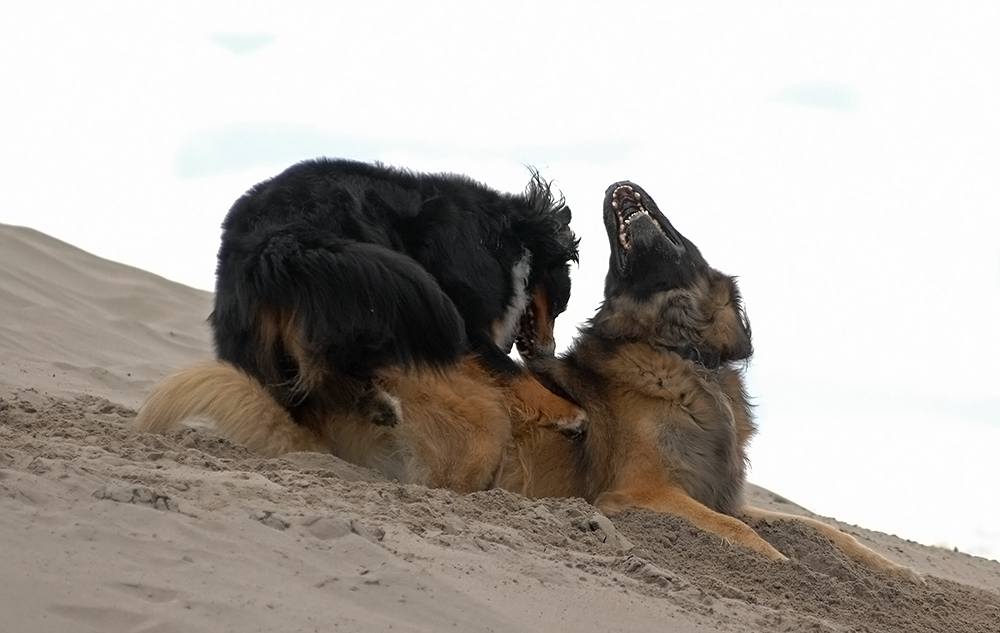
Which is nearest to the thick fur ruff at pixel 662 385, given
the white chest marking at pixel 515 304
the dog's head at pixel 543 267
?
the white chest marking at pixel 515 304

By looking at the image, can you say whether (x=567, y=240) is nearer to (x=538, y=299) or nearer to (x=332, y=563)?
(x=538, y=299)

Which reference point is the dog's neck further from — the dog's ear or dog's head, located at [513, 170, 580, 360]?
the dog's ear

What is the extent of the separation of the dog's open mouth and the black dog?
0.67 meters

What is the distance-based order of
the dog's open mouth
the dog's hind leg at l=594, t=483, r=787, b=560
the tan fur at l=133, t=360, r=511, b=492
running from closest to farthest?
the dog's hind leg at l=594, t=483, r=787, b=560 < the tan fur at l=133, t=360, r=511, b=492 < the dog's open mouth

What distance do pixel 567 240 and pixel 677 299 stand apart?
3.77 ft

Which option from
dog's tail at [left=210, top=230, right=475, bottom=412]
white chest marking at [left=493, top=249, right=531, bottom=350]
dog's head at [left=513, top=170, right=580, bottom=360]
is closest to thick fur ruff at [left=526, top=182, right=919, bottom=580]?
white chest marking at [left=493, top=249, right=531, bottom=350]

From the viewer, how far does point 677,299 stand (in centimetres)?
636

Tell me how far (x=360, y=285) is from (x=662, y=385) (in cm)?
177

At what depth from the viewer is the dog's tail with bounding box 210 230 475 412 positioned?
5.21m

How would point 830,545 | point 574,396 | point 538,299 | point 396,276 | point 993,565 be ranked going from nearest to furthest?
point 396,276
point 830,545
point 574,396
point 538,299
point 993,565

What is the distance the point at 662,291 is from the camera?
639cm

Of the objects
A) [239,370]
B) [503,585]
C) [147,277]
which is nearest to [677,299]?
[239,370]

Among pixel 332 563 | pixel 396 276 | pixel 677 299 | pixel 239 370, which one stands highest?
pixel 677 299

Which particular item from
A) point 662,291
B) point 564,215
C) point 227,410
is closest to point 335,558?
point 227,410
